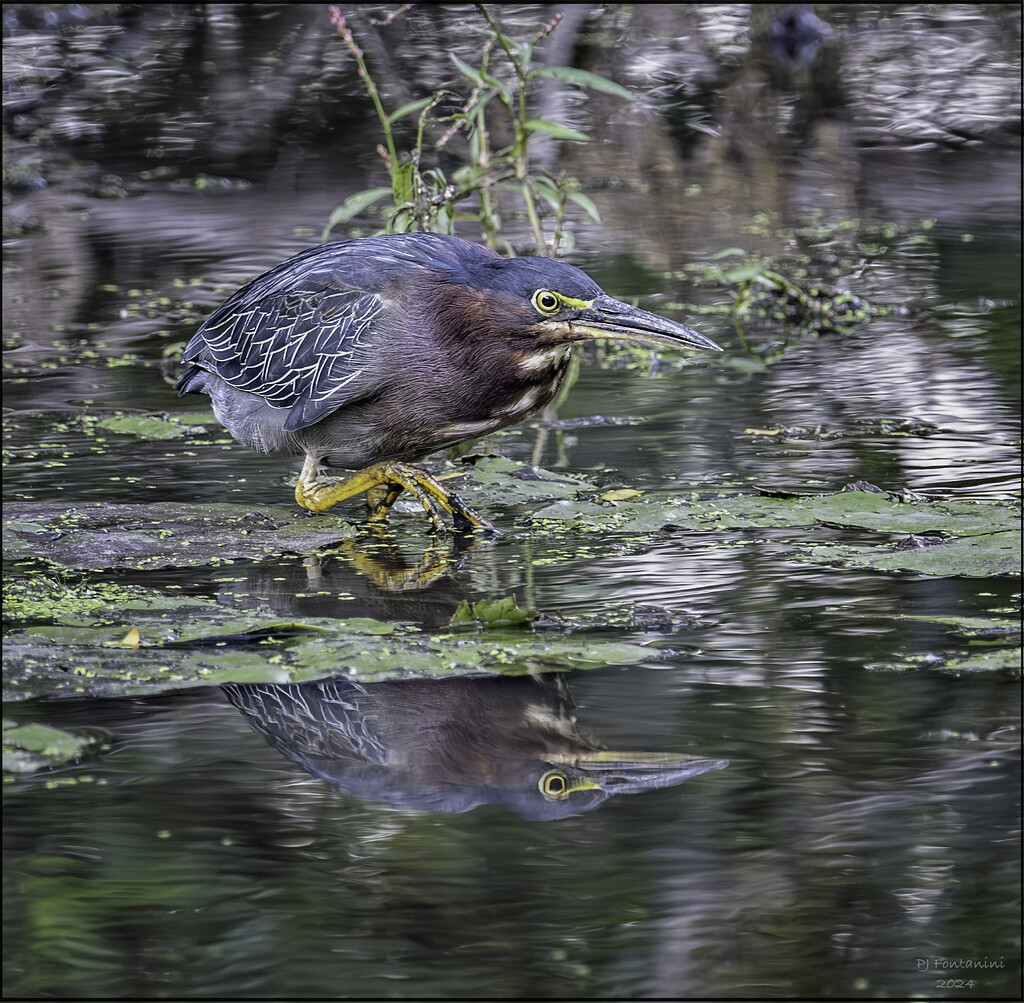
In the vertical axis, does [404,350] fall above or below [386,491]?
above

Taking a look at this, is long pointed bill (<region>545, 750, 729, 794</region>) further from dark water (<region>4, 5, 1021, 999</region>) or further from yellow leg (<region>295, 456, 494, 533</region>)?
yellow leg (<region>295, 456, 494, 533</region>)

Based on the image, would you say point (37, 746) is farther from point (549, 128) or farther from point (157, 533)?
point (549, 128)

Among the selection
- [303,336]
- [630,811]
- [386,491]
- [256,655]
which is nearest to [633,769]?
[630,811]

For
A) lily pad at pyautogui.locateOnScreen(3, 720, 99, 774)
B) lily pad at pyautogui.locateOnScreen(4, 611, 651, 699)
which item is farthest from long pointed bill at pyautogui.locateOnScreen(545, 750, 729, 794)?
lily pad at pyautogui.locateOnScreen(3, 720, 99, 774)

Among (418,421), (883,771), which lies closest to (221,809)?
(883,771)

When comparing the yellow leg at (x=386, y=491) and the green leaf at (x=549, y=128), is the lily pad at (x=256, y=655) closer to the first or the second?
the yellow leg at (x=386, y=491)

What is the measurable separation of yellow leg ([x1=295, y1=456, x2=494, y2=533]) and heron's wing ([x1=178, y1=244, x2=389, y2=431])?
0.27m

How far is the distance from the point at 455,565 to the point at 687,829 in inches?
74.3

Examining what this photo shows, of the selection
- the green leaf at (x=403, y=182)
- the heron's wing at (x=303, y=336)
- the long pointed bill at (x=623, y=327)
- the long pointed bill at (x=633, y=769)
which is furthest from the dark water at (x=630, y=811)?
the green leaf at (x=403, y=182)

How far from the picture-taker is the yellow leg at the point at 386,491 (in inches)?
221

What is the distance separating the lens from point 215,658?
426 cm

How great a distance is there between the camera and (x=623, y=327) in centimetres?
524

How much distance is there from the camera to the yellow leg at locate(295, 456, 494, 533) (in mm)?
5602

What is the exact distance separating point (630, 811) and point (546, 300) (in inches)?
83.3
